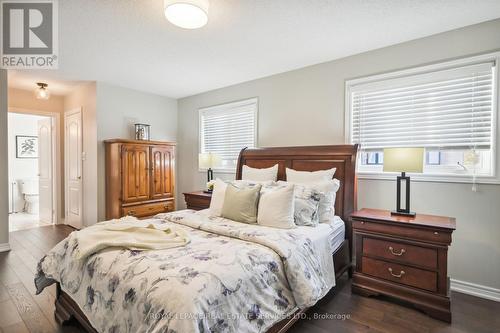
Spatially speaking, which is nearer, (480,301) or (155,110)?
(480,301)

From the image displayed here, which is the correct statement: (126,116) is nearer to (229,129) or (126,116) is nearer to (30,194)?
(229,129)

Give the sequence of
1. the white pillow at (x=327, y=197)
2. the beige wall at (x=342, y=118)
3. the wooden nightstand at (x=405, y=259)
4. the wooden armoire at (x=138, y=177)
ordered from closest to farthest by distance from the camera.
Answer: the wooden nightstand at (x=405, y=259) → the beige wall at (x=342, y=118) → the white pillow at (x=327, y=197) → the wooden armoire at (x=138, y=177)

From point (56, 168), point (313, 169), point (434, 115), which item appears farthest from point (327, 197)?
point (56, 168)

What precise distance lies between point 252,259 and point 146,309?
63 centimetres

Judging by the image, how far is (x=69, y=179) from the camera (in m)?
4.93

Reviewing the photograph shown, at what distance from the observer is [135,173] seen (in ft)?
13.5

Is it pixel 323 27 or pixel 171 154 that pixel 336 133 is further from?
pixel 171 154

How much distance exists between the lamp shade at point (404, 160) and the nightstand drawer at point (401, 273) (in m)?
0.85

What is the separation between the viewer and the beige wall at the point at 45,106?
4498 mm

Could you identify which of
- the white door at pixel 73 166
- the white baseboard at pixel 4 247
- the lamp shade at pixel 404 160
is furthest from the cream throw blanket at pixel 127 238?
the white door at pixel 73 166

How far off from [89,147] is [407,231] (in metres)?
4.65

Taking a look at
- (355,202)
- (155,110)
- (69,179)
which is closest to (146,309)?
(355,202)

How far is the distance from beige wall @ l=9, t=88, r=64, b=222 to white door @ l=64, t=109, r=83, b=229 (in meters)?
0.14

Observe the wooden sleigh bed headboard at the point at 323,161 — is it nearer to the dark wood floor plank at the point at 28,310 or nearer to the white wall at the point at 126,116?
the white wall at the point at 126,116
